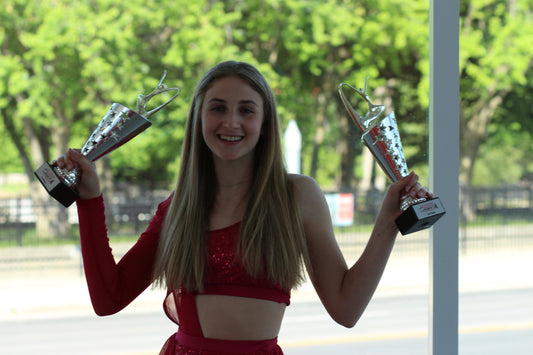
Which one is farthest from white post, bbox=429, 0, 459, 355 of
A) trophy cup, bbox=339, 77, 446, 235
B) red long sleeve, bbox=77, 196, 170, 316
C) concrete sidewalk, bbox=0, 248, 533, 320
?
concrete sidewalk, bbox=0, 248, 533, 320

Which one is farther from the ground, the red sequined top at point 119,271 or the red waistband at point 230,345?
the red sequined top at point 119,271

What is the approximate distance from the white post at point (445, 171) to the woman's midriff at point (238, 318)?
51 centimetres

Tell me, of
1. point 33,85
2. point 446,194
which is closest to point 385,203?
point 446,194

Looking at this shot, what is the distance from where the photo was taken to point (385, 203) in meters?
0.92

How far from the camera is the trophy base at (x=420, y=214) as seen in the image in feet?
2.82

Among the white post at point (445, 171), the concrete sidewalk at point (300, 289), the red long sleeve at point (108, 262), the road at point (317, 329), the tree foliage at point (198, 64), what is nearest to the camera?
the red long sleeve at point (108, 262)

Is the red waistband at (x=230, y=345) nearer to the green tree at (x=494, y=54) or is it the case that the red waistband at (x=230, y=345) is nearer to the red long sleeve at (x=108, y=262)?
the red long sleeve at (x=108, y=262)

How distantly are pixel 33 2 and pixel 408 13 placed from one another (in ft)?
8.61

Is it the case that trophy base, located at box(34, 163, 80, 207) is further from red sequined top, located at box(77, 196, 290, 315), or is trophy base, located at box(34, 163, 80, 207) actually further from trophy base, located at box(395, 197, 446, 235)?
trophy base, located at box(395, 197, 446, 235)

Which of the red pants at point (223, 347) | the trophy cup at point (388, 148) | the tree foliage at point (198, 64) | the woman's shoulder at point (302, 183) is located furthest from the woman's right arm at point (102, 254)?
the tree foliage at point (198, 64)

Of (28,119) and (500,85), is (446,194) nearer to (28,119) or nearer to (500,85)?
(500,85)

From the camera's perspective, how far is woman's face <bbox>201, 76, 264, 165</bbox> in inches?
37.7

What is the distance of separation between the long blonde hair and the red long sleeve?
3 centimetres

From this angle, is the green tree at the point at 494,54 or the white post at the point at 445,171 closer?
the white post at the point at 445,171
